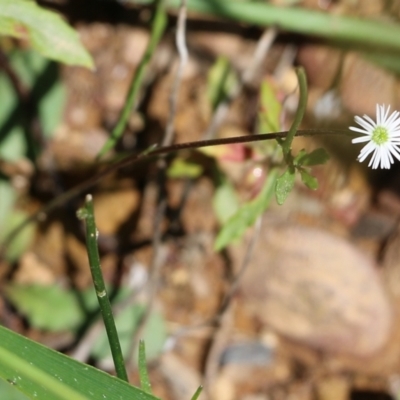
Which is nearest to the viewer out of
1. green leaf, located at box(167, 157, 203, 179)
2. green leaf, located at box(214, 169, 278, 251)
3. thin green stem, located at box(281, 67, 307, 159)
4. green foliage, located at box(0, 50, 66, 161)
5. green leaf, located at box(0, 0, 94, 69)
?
thin green stem, located at box(281, 67, 307, 159)

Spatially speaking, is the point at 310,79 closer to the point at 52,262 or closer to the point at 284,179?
the point at 52,262

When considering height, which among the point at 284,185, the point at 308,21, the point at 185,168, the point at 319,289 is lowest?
the point at 284,185

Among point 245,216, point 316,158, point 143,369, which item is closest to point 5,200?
point 245,216

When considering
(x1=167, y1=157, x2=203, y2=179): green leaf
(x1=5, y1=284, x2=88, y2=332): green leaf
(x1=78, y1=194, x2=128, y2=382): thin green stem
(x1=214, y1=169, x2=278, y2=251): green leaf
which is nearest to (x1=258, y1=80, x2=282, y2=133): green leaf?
(x1=214, y1=169, x2=278, y2=251): green leaf

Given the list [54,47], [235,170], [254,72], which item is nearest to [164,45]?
[254,72]

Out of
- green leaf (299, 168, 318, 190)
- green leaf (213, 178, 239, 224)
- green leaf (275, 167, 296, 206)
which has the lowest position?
green leaf (275, 167, 296, 206)

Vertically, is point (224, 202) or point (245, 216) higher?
point (224, 202)

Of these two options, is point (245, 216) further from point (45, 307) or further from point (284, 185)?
point (45, 307)

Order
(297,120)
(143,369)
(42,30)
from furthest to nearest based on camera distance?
(42,30), (143,369), (297,120)

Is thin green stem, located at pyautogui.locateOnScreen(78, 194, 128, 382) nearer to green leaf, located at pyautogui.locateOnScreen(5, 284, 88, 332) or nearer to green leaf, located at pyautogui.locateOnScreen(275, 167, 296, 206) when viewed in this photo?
green leaf, located at pyautogui.locateOnScreen(275, 167, 296, 206)
